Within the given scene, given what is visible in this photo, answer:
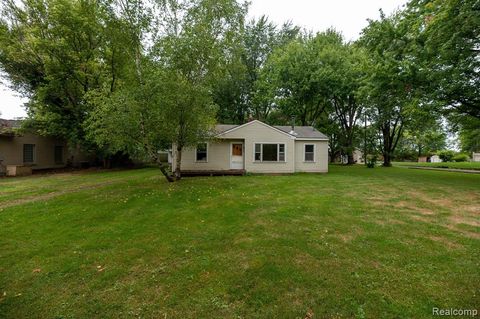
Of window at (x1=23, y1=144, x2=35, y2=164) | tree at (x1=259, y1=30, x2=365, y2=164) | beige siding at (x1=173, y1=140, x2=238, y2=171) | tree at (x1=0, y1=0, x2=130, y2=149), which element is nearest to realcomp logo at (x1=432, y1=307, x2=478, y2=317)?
beige siding at (x1=173, y1=140, x2=238, y2=171)

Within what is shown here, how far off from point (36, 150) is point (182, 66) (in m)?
16.6

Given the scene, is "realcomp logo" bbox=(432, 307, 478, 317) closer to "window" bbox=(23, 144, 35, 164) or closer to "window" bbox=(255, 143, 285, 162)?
"window" bbox=(255, 143, 285, 162)

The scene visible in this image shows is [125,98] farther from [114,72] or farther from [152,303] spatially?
[114,72]

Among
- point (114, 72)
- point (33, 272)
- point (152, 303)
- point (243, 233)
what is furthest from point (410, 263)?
point (114, 72)

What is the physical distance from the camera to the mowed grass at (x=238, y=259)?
294 cm

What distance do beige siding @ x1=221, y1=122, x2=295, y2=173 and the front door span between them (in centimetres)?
45

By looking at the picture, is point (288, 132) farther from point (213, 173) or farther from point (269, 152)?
point (213, 173)

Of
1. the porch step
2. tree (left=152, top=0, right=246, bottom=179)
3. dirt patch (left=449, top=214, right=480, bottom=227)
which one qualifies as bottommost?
dirt patch (left=449, top=214, right=480, bottom=227)

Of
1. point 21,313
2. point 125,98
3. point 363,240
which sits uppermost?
point 125,98

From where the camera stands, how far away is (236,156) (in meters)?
15.9

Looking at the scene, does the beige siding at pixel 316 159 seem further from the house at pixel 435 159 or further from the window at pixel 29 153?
the house at pixel 435 159

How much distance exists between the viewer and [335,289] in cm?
319

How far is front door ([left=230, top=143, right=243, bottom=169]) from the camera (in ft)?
52.1

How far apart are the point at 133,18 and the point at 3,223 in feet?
28.1
